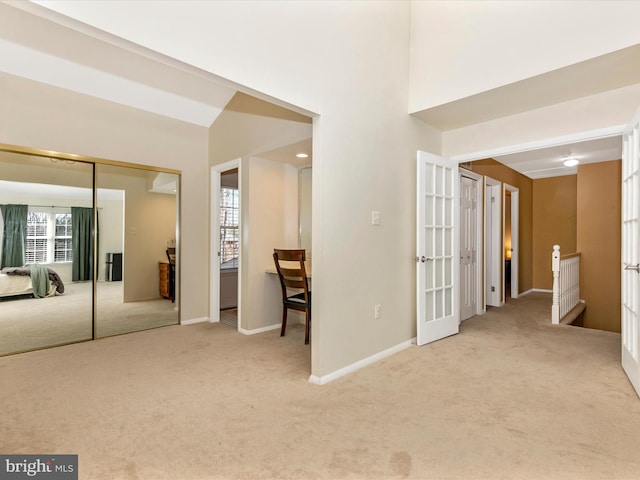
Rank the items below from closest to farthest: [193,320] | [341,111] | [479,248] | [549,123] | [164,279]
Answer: [341,111] < [549,123] < [164,279] < [193,320] < [479,248]

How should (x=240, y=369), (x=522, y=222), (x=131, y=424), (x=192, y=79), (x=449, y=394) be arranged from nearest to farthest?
(x=131, y=424) → (x=449, y=394) → (x=240, y=369) → (x=192, y=79) → (x=522, y=222)

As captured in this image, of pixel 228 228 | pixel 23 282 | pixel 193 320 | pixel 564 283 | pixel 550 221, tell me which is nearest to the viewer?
pixel 23 282

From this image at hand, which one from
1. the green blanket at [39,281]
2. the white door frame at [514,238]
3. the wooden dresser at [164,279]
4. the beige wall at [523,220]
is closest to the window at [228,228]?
the wooden dresser at [164,279]

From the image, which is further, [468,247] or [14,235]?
[468,247]

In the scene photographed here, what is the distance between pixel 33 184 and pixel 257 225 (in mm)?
2207

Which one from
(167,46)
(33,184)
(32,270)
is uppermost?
(167,46)

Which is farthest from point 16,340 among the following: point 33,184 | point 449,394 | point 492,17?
point 492,17

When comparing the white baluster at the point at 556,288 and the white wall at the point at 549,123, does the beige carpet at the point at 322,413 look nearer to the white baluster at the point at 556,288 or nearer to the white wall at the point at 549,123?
the white baluster at the point at 556,288

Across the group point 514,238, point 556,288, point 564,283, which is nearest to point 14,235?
point 556,288

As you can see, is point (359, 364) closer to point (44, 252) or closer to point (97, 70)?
point (44, 252)

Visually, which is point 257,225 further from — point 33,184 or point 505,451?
point 505,451

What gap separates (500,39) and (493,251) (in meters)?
3.52

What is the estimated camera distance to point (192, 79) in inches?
156

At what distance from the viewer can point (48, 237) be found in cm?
345
